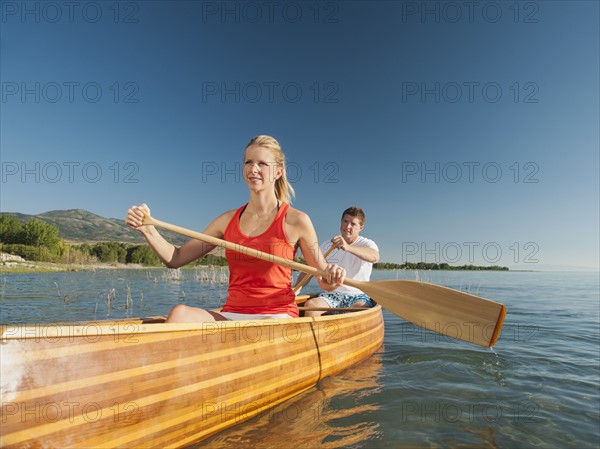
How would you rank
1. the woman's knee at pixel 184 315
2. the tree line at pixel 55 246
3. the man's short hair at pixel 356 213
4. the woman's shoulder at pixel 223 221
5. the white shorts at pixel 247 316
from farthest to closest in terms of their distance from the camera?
the tree line at pixel 55 246 < the man's short hair at pixel 356 213 < the woman's shoulder at pixel 223 221 < the white shorts at pixel 247 316 < the woman's knee at pixel 184 315

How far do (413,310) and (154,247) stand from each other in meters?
2.58

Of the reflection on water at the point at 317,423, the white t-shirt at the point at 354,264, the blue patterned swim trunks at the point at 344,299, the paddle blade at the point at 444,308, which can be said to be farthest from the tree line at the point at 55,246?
the reflection on water at the point at 317,423

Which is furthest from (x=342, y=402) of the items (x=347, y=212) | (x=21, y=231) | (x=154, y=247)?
(x=21, y=231)

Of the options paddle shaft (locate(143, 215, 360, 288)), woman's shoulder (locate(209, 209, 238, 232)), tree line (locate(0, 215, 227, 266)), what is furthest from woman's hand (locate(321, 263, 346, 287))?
tree line (locate(0, 215, 227, 266))

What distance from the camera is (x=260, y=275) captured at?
10.7 ft

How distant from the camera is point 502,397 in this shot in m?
3.82

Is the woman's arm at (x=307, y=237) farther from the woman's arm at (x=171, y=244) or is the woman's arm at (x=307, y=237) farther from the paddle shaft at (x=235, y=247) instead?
the woman's arm at (x=171, y=244)

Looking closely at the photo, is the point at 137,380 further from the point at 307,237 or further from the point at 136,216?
the point at 307,237

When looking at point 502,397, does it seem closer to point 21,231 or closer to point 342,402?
point 342,402

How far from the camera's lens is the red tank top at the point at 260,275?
3252 mm

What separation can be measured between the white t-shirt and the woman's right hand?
131 inches

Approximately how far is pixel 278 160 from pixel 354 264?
3010mm

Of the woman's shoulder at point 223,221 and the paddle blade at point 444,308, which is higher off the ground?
the woman's shoulder at point 223,221

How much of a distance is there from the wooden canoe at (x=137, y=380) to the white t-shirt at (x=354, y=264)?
2570 millimetres
